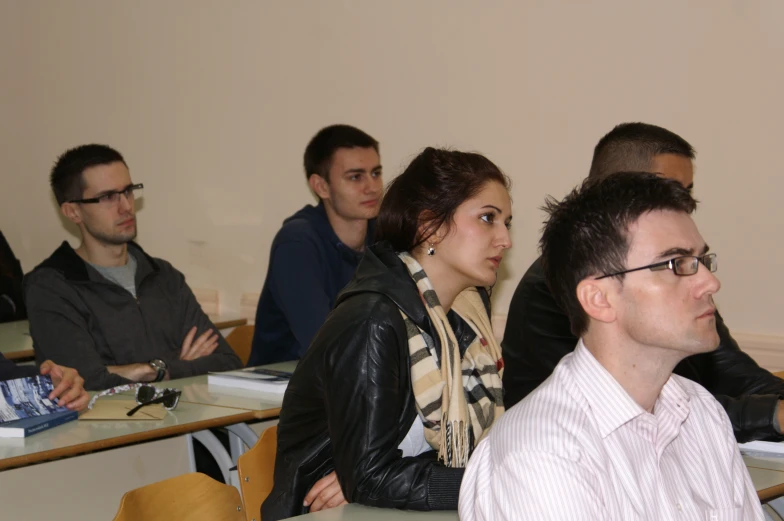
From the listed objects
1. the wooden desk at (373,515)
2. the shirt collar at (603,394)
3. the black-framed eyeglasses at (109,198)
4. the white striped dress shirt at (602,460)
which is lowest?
the wooden desk at (373,515)

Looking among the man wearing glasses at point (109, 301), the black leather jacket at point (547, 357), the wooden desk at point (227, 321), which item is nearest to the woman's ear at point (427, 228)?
the black leather jacket at point (547, 357)

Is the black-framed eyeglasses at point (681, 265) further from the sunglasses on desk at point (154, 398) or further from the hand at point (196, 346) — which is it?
the hand at point (196, 346)

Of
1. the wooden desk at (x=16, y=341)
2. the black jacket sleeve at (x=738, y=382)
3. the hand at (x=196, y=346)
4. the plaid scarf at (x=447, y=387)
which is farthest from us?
the wooden desk at (x=16, y=341)

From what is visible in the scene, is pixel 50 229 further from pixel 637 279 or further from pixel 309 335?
pixel 637 279

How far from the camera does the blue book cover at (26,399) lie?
263 centimetres

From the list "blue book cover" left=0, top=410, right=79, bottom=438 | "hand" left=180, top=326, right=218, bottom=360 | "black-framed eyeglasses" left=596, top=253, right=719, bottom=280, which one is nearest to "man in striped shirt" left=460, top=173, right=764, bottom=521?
"black-framed eyeglasses" left=596, top=253, right=719, bottom=280

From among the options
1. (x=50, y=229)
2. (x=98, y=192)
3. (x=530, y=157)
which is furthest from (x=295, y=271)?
(x=50, y=229)

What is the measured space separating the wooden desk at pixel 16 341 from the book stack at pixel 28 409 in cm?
108

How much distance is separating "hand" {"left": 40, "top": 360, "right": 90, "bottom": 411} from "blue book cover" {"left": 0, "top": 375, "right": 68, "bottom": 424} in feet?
0.07

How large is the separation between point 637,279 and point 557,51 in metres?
2.72

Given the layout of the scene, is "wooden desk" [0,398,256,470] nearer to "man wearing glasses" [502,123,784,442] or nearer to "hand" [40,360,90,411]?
"hand" [40,360,90,411]

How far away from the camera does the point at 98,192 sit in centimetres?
392

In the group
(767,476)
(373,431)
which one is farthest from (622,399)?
(767,476)

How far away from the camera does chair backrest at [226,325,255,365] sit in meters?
4.27
